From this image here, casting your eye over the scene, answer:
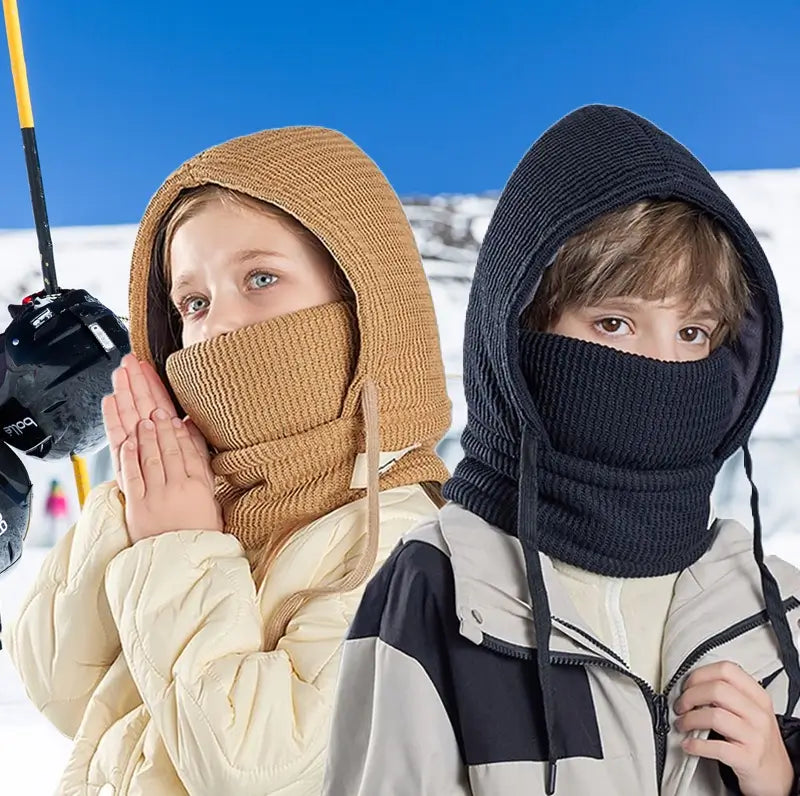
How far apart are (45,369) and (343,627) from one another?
0.80m

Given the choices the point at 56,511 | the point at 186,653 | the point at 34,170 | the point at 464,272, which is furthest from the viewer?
the point at 56,511

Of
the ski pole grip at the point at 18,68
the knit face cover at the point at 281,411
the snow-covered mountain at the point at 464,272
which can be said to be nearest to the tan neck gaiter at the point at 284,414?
the knit face cover at the point at 281,411

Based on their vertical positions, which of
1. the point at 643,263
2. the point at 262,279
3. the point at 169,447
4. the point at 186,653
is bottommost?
the point at 186,653

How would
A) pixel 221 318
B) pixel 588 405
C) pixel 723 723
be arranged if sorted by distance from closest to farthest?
pixel 723 723, pixel 588 405, pixel 221 318

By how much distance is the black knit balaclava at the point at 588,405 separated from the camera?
4.02 ft

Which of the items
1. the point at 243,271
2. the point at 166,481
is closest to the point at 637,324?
the point at 243,271

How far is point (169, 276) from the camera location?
69.0 inches

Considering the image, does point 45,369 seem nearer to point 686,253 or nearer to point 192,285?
point 192,285

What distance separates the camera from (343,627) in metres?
1.46

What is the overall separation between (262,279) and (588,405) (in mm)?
523

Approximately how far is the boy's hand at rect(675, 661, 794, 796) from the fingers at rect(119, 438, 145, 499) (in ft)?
2.44

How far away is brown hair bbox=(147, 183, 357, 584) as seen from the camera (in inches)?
62.5

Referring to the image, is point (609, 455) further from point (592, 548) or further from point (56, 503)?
point (56, 503)

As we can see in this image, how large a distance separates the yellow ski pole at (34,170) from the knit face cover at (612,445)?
1057 mm
